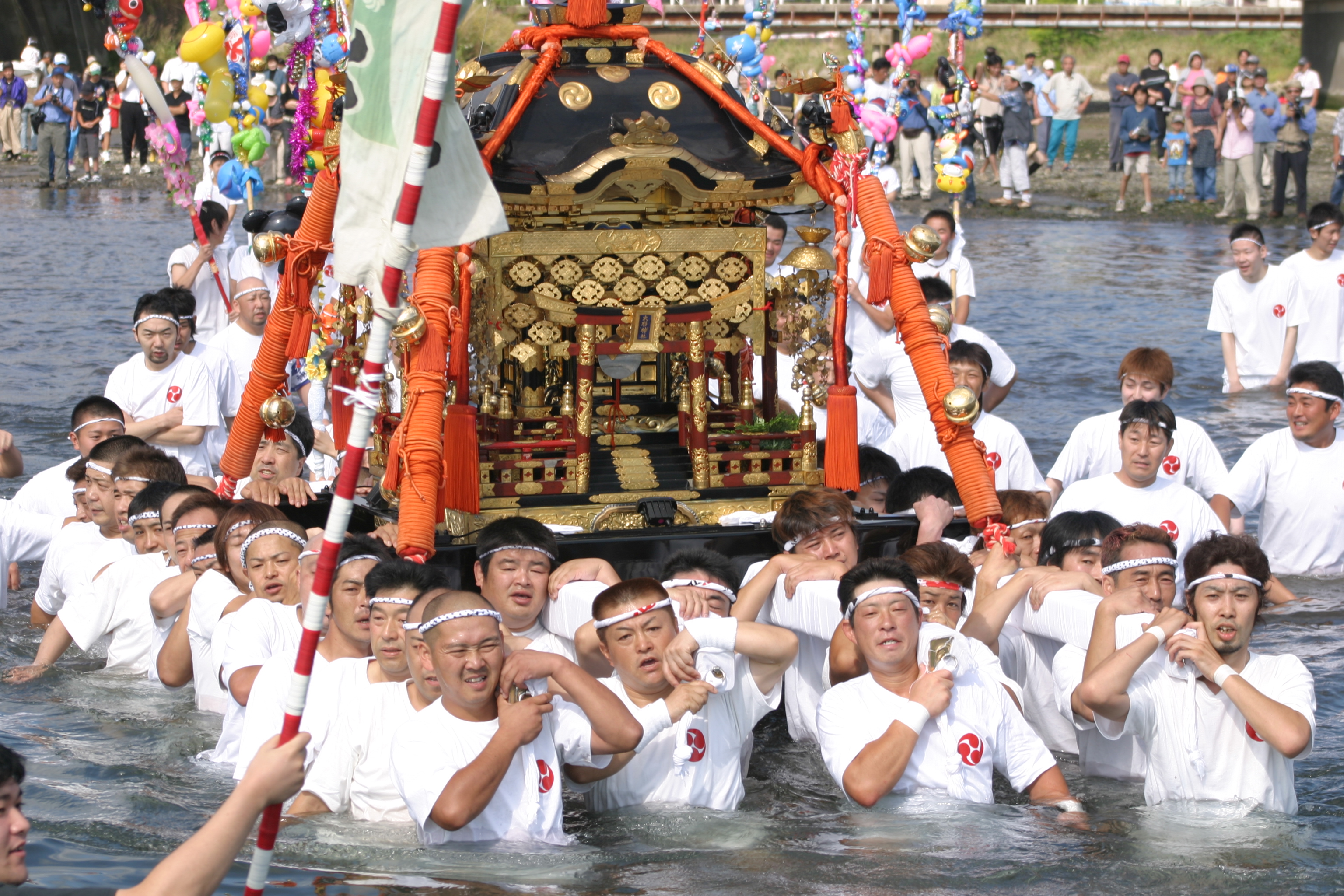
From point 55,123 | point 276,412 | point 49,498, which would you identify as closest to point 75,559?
point 49,498

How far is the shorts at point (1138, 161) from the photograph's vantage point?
A: 23.8 meters

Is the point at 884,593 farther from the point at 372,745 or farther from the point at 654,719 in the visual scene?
the point at 372,745

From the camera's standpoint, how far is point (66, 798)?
6.21 m

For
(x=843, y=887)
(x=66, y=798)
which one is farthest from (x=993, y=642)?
(x=66, y=798)

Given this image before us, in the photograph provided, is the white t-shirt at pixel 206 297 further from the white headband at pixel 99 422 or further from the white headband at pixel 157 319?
the white headband at pixel 99 422

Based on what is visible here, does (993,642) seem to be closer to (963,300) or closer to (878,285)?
(878,285)

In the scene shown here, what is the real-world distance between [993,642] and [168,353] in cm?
530

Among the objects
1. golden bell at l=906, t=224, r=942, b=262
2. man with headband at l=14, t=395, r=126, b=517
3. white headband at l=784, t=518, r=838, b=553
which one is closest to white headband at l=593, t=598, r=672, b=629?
white headband at l=784, t=518, r=838, b=553

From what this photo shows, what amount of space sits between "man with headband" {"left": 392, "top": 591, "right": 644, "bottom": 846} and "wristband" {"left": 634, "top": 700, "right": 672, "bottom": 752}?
0.12 metres

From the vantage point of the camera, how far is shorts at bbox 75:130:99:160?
28.0 m

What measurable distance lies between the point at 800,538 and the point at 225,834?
11.5 ft

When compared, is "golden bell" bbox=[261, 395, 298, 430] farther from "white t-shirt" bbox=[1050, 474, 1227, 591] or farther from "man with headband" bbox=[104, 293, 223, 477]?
"white t-shirt" bbox=[1050, 474, 1227, 591]

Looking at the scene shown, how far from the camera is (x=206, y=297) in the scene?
1191cm

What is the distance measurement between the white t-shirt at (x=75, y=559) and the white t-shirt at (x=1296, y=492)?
18.6 ft
